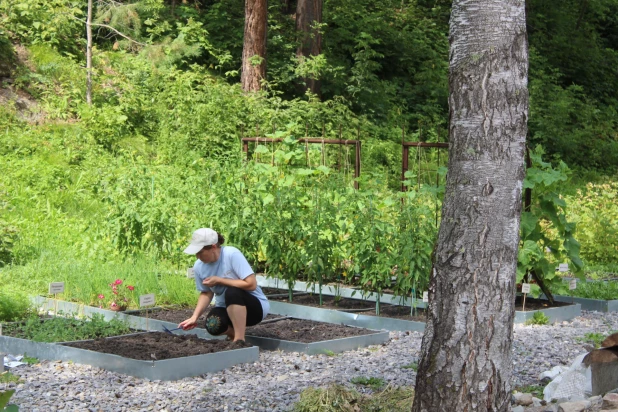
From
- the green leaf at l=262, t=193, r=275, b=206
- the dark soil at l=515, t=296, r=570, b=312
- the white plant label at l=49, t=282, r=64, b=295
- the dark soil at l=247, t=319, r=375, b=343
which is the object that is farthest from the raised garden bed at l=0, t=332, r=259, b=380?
the dark soil at l=515, t=296, r=570, b=312

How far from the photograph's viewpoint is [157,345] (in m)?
5.96

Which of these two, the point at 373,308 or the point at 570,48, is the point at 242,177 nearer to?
the point at 373,308

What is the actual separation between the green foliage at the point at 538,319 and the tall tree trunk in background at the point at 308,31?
405 inches

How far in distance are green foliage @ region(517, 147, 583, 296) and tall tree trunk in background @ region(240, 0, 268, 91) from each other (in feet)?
27.2

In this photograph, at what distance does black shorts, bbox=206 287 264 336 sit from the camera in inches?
247

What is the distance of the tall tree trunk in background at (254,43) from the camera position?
15570mm

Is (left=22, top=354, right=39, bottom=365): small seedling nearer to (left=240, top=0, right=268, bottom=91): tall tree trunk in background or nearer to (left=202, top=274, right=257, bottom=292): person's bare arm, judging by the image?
(left=202, top=274, right=257, bottom=292): person's bare arm

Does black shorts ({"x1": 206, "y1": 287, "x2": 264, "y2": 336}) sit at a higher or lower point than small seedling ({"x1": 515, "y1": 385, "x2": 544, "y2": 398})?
higher

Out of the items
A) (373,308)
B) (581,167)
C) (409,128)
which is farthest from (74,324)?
(581,167)

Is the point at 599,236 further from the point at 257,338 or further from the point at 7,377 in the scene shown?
the point at 7,377

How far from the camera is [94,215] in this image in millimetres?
10766

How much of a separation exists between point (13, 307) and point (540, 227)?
472 centimetres

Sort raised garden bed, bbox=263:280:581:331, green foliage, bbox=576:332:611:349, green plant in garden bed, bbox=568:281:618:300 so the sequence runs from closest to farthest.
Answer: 1. green foliage, bbox=576:332:611:349
2. raised garden bed, bbox=263:280:581:331
3. green plant in garden bed, bbox=568:281:618:300

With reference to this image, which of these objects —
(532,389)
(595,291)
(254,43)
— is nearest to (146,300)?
(532,389)
